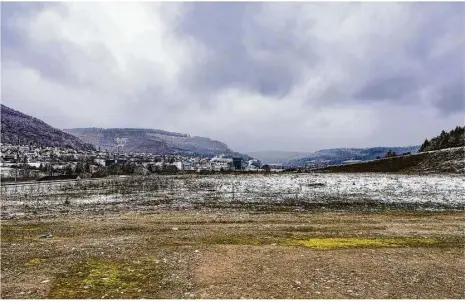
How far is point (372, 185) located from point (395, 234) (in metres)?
30.3

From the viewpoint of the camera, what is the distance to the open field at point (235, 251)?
37.2ft

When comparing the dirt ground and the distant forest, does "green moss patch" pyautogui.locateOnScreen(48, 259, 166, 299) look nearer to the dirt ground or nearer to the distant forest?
the dirt ground

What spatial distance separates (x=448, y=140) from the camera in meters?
107

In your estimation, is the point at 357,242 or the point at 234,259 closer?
the point at 234,259

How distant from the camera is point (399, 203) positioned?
35.0 m

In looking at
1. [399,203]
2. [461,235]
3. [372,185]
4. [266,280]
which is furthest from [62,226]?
[372,185]

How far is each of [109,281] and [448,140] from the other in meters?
115

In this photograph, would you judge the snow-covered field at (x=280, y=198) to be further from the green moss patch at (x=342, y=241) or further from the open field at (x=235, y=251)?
the green moss patch at (x=342, y=241)

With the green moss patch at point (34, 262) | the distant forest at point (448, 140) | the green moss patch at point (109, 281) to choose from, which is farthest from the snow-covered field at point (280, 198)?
the distant forest at point (448, 140)

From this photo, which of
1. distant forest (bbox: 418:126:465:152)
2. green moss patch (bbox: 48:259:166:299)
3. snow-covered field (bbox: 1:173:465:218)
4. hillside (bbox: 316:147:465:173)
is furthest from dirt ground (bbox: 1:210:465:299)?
distant forest (bbox: 418:126:465:152)

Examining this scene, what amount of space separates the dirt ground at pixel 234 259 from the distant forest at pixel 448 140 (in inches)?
3477

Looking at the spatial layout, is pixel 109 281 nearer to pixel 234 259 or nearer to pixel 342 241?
pixel 234 259

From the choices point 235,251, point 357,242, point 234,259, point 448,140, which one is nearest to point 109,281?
point 234,259

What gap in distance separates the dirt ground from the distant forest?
88.3 m
